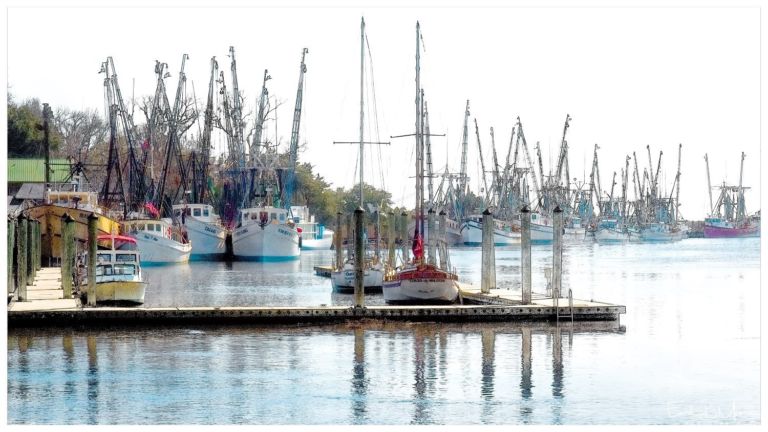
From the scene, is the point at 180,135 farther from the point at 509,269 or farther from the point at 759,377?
the point at 759,377

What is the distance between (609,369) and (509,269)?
56.9m

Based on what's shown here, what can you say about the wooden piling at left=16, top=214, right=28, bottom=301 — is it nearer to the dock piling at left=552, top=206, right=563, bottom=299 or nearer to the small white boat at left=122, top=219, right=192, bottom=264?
the dock piling at left=552, top=206, right=563, bottom=299

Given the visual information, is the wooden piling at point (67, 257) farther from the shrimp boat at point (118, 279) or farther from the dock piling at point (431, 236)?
the dock piling at point (431, 236)

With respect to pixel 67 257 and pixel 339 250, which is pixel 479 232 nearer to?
pixel 339 250

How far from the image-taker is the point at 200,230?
354 ft

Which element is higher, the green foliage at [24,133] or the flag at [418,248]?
the green foliage at [24,133]

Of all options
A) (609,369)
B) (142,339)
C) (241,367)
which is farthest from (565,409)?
(142,339)

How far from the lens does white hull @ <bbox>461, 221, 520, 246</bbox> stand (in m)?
152

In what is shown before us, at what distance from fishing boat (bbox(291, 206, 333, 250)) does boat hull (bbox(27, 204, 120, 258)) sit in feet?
126

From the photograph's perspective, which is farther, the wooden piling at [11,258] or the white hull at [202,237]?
the white hull at [202,237]

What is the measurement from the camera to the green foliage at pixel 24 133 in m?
106

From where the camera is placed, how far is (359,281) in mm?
43844

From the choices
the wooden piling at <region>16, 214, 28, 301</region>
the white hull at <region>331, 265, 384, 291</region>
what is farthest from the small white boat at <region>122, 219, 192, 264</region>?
the wooden piling at <region>16, 214, 28, 301</region>

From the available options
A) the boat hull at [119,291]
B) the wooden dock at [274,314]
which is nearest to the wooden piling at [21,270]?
the wooden dock at [274,314]
